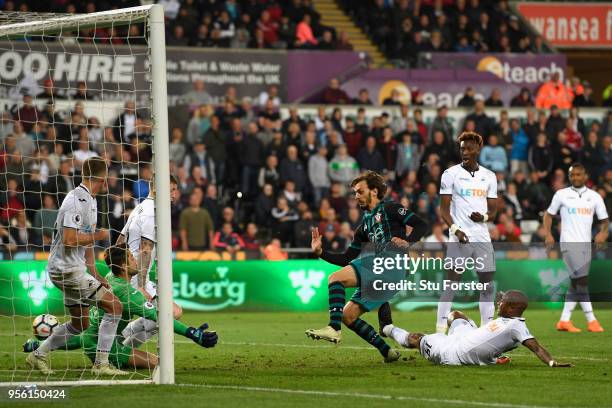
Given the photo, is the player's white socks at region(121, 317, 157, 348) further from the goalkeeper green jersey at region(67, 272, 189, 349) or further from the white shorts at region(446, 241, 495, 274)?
the white shorts at region(446, 241, 495, 274)

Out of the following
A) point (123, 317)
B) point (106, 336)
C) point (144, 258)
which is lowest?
point (106, 336)

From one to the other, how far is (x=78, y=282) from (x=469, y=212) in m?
5.13

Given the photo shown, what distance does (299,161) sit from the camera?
1016 inches

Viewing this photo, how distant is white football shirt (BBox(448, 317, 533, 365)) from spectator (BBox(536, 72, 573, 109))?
61.2 ft

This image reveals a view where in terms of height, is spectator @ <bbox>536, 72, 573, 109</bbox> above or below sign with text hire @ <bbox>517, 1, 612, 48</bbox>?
below

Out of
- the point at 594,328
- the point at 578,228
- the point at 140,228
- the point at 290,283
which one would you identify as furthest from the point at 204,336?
the point at 290,283

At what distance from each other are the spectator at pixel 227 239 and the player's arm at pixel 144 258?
1068 centimetres

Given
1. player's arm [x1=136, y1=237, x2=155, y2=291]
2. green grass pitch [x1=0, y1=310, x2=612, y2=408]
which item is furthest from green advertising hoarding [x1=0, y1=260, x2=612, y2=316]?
player's arm [x1=136, y1=237, x2=155, y2=291]

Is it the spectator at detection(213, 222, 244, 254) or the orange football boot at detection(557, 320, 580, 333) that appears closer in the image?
the orange football boot at detection(557, 320, 580, 333)

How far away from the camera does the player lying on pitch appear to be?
38.8ft

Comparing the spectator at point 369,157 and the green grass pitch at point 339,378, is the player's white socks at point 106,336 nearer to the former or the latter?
the green grass pitch at point 339,378

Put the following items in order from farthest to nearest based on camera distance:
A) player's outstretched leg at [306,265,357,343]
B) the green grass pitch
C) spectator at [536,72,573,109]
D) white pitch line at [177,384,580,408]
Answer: spectator at [536,72,573,109] < player's outstretched leg at [306,265,357,343] < the green grass pitch < white pitch line at [177,384,580,408]

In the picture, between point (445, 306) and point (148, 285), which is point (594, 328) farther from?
point (148, 285)

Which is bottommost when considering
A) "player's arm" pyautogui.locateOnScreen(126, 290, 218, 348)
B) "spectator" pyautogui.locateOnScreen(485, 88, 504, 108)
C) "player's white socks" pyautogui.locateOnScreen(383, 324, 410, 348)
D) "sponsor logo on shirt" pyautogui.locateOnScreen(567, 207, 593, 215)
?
"player's white socks" pyautogui.locateOnScreen(383, 324, 410, 348)
